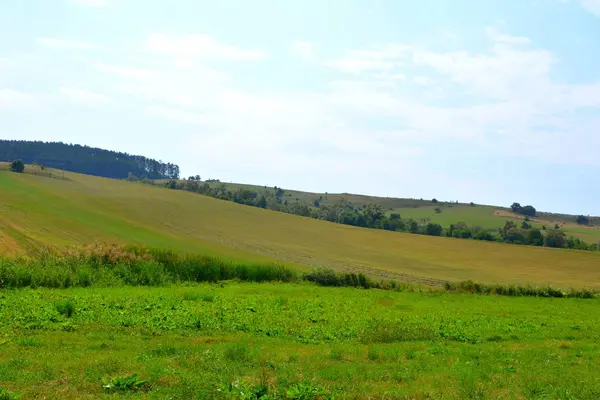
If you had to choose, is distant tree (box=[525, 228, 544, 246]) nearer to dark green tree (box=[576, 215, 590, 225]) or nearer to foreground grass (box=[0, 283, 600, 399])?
dark green tree (box=[576, 215, 590, 225])

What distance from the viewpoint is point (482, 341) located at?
2230cm

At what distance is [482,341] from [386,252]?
2738 inches

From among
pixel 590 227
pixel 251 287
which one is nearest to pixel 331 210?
pixel 590 227

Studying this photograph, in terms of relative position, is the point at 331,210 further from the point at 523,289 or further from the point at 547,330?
the point at 547,330

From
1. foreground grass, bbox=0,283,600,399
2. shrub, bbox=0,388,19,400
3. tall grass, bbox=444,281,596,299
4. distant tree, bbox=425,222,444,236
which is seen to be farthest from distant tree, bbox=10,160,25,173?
shrub, bbox=0,388,19,400

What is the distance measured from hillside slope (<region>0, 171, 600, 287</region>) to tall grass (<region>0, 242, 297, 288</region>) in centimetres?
1789

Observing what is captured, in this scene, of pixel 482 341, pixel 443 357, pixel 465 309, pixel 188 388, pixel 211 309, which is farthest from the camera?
pixel 465 309

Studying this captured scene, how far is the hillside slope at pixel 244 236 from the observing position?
74750 mm

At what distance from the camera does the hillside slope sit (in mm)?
74750

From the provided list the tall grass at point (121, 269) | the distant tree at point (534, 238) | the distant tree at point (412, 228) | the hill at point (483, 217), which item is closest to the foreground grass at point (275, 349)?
the tall grass at point (121, 269)

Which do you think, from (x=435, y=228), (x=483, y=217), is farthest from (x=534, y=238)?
(x=483, y=217)

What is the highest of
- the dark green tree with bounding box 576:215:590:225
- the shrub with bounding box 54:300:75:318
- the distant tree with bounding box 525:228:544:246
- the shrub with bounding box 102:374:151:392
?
the dark green tree with bounding box 576:215:590:225

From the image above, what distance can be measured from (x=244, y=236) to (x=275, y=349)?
254ft

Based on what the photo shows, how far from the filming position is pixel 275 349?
17.4m
